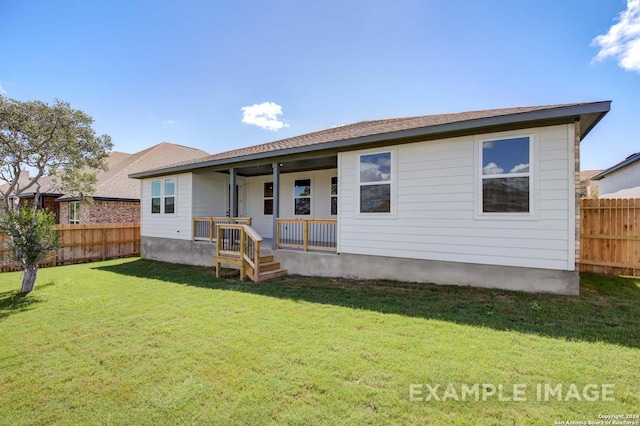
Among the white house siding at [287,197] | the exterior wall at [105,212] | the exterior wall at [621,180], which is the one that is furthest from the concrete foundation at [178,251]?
the exterior wall at [621,180]

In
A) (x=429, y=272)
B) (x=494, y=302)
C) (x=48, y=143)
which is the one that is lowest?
(x=494, y=302)

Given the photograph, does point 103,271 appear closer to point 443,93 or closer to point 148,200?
point 148,200

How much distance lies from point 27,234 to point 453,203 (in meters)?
9.42

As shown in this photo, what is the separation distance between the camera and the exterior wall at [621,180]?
37.4 ft

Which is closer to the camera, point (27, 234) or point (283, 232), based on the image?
point (27, 234)

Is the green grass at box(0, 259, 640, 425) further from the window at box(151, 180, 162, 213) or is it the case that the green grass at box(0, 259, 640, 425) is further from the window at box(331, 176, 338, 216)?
the window at box(151, 180, 162, 213)

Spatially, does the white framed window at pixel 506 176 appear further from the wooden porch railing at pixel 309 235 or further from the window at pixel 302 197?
the window at pixel 302 197

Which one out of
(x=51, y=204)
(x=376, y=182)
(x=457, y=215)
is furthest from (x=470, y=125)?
(x=51, y=204)

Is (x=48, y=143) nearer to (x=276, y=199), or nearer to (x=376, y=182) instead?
(x=276, y=199)

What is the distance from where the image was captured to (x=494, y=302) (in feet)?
15.9

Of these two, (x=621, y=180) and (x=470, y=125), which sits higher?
(x=470, y=125)

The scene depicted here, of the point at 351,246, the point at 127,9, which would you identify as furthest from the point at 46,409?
the point at 127,9

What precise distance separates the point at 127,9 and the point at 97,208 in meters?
9.94

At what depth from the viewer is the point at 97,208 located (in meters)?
14.5
